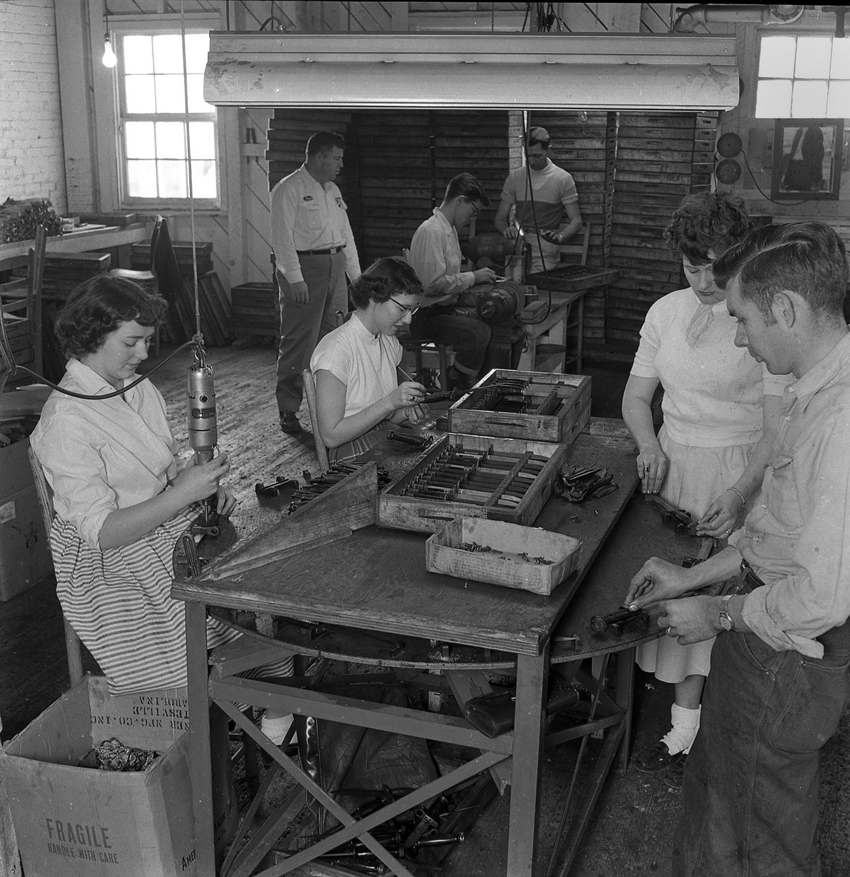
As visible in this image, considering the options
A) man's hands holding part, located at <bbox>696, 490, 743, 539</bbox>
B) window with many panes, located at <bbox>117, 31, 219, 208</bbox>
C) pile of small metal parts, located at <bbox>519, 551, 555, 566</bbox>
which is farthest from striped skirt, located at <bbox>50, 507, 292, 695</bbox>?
window with many panes, located at <bbox>117, 31, 219, 208</bbox>

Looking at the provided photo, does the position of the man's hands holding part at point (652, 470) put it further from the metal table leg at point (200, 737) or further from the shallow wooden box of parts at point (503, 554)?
the metal table leg at point (200, 737)

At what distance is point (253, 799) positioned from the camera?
295cm

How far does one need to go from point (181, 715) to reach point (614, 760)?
138cm

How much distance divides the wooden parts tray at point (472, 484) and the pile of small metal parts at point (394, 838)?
0.76m

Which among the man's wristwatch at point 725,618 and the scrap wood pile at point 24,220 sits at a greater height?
the scrap wood pile at point 24,220

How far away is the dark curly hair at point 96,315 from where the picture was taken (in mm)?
2842

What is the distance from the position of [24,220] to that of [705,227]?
638cm

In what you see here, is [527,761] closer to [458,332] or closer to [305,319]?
[458,332]

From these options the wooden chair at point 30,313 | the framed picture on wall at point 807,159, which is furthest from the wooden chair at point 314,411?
the framed picture on wall at point 807,159

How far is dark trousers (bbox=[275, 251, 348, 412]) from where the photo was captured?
6.65 meters

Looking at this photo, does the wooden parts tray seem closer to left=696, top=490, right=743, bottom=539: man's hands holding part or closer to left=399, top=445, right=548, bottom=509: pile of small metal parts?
left=399, top=445, right=548, bottom=509: pile of small metal parts

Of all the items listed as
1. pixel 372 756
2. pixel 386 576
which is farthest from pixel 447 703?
pixel 386 576

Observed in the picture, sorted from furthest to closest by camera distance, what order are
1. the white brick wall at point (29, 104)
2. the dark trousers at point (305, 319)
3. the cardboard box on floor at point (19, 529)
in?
the white brick wall at point (29, 104) < the dark trousers at point (305, 319) < the cardboard box on floor at point (19, 529)

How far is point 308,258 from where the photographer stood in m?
6.69
